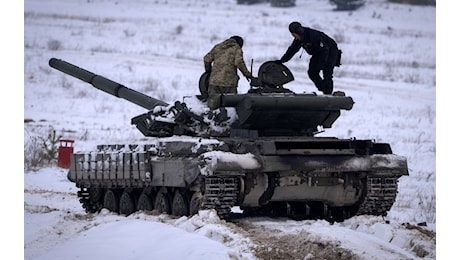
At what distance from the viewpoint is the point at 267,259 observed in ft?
32.7

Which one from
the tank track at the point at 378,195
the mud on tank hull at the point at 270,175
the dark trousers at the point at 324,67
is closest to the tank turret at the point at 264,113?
the dark trousers at the point at 324,67

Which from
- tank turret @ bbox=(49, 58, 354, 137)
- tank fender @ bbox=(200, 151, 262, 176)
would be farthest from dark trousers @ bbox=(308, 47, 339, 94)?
tank fender @ bbox=(200, 151, 262, 176)

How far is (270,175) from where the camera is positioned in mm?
12242

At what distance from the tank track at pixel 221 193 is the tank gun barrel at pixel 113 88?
3248 millimetres

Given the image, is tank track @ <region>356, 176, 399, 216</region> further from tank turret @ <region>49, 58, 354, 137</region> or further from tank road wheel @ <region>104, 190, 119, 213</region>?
tank road wheel @ <region>104, 190, 119, 213</region>

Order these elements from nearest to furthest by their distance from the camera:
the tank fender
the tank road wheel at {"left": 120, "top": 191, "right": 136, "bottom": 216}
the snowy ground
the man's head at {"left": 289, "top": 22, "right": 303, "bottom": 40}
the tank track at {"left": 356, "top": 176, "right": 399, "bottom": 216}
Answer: the snowy ground < the tank fender < the tank track at {"left": 356, "top": 176, "right": 399, "bottom": 216} < the man's head at {"left": 289, "top": 22, "right": 303, "bottom": 40} < the tank road wheel at {"left": 120, "top": 191, "right": 136, "bottom": 216}

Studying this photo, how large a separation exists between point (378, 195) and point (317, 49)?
2.09 meters

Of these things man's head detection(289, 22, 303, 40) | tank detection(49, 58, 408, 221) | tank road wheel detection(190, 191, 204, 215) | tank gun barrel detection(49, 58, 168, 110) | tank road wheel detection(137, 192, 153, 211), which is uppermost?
man's head detection(289, 22, 303, 40)

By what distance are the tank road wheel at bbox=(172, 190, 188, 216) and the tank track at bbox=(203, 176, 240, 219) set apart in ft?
3.20

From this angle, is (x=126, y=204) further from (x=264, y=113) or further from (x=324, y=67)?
(x=324, y=67)

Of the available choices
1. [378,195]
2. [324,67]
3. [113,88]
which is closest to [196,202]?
[378,195]

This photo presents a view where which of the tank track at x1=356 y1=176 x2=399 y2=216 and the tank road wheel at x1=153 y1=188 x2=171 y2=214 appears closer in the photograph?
the tank track at x1=356 y1=176 x2=399 y2=216

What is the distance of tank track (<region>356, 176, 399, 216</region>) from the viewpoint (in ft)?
41.5

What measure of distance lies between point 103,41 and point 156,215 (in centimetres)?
1992
